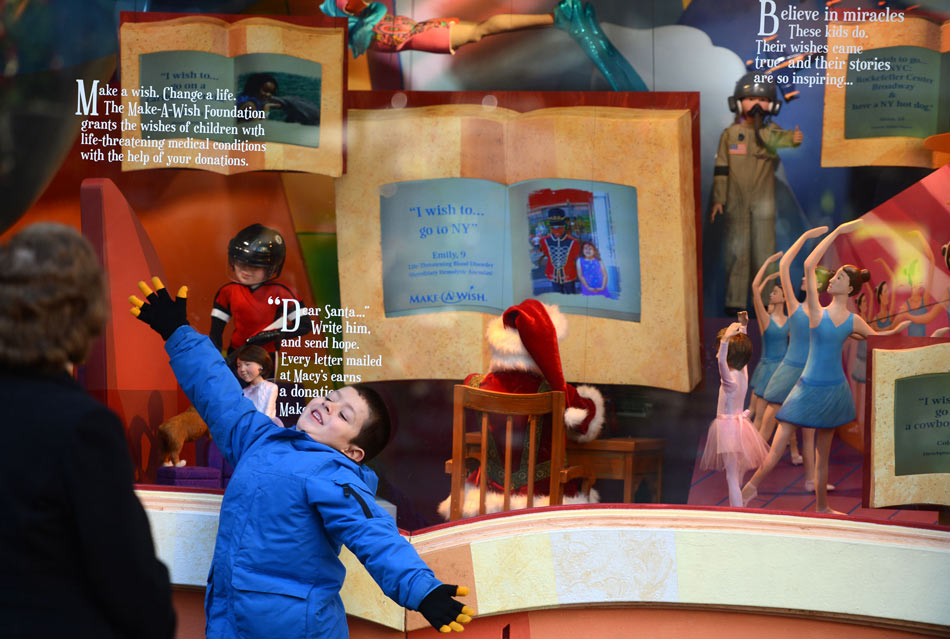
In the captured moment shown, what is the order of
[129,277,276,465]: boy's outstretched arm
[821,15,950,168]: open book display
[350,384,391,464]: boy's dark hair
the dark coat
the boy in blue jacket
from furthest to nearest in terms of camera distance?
[821,15,950,168]: open book display → [350,384,391,464]: boy's dark hair → [129,277,276,465]: boy's outstretched arm → the boy in blue jacket → the dark coat

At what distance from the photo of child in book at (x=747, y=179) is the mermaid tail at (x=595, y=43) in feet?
1.43

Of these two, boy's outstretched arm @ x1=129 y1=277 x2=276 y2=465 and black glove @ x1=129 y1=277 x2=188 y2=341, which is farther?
black glove @ x1=129 y1=277 x2=188 y2=341

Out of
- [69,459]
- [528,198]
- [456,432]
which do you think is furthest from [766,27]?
[69,459]

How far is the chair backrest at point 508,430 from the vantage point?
160 inches

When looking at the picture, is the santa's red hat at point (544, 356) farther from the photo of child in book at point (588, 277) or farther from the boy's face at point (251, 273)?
the boy's face at point (251, 273)

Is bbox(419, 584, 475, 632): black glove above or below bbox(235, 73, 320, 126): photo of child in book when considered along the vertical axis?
below

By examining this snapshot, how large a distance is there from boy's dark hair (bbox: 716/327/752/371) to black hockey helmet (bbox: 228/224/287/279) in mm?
1916

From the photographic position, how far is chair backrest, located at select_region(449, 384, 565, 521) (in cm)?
406

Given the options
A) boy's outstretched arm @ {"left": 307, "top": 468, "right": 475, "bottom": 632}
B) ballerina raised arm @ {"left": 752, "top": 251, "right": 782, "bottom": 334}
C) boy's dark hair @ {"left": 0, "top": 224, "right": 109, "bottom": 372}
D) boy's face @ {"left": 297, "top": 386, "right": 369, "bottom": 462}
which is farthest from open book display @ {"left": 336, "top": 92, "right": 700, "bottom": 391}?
boy's dark hair @ {"left": 0, "top": 224, "right": 109, "bottom": 372}

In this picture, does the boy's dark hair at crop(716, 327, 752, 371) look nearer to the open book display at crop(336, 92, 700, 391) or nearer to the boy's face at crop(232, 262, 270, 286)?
the open book display at crop(336, 92, 700, 391)

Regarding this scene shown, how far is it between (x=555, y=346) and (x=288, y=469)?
148 cm

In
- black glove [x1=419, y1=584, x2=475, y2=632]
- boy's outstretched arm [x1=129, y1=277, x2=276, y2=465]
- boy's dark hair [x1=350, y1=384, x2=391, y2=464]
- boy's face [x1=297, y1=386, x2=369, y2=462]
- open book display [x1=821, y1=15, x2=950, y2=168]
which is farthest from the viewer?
open book display [x1=821, y1=15, x2=950, y2=168]

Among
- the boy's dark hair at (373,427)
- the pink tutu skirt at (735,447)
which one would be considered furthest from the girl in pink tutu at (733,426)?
the boy's dark hair at (373,427)

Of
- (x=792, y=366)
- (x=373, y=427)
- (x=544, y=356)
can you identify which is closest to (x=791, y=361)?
(x=792, y=366)
